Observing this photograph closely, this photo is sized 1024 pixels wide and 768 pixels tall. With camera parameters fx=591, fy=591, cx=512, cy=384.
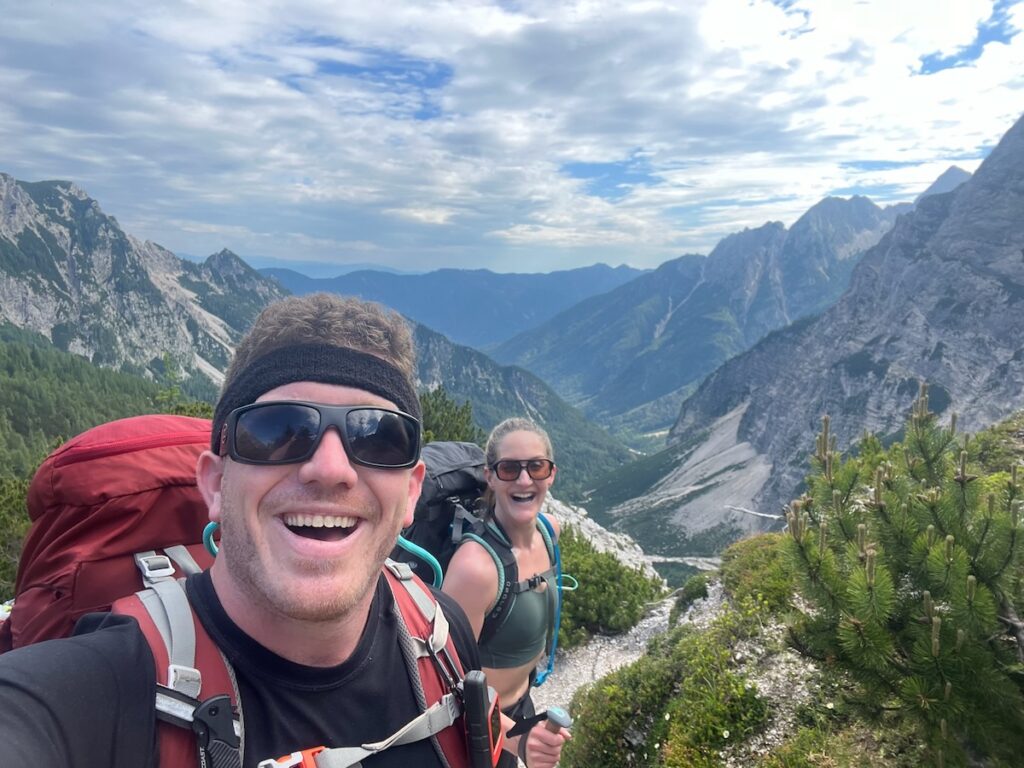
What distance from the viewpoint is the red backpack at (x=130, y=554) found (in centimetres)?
271

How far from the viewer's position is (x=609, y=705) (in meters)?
8.59

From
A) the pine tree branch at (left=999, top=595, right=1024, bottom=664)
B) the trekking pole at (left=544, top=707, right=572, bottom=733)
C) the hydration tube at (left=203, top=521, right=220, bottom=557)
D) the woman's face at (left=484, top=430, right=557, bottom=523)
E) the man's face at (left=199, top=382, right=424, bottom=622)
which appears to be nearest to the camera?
the man's face at (left=199, top=382, right=424, bottom=622)

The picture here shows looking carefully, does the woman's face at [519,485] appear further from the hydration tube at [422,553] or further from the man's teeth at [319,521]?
the man's teeth at [319,521]

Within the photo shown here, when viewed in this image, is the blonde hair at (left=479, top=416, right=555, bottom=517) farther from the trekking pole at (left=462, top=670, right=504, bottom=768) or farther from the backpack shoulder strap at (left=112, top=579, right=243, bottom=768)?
the backpack shoulder strap at (left=112, top=579, right=243, bottom=768)

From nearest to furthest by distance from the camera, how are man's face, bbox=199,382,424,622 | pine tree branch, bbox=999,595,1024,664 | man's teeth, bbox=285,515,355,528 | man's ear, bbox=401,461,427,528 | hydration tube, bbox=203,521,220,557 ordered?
man's face, bbox=199,382,424,622, man's teeth, bbox=285,515,355,528, hydration tube, bbox=203,521,220,557, man's ear, bbox=401,461,427,528, pine tree branch, bbox=999,595,1024,664

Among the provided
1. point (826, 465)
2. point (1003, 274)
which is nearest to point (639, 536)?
point (1003, 274)

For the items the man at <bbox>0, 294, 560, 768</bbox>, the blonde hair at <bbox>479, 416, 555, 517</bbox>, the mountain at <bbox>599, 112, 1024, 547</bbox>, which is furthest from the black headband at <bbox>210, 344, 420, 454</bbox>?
the mountain at <bbox>599, 112, 1024, 547</bbox>

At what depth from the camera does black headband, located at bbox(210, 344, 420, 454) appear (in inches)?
106

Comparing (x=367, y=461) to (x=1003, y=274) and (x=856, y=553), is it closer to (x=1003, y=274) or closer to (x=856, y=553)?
(x=856, y=553)

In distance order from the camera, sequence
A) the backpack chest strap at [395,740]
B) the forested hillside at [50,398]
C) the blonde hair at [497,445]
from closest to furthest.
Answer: the backpack chest strap at [395,740]
the blonde hair at [497,445]
the forested hillside at [50,398]

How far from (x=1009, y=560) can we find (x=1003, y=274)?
212 metres

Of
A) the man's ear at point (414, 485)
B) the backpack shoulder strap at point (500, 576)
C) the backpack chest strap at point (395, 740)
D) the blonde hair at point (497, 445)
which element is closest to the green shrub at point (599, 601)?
the blonde hair at point (497, 445)

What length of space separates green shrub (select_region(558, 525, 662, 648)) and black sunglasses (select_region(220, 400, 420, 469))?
585 inches

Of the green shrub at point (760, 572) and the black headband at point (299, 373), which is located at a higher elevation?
the black headband at point (299, 373)
